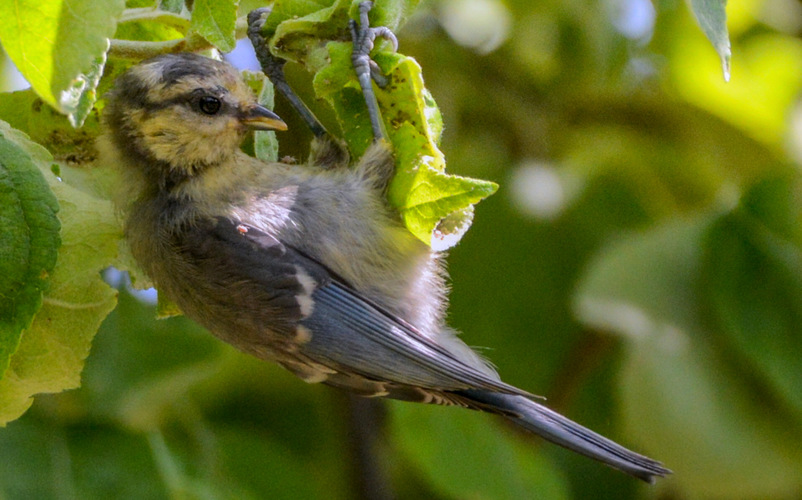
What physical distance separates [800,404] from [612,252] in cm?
74

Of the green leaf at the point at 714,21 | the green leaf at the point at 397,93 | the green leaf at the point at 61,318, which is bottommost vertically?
the green leaf at the point at 61,318

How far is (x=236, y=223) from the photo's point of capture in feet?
7.02

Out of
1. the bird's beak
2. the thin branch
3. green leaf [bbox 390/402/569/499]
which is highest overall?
the thin branch

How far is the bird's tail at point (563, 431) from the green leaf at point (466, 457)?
0.95m

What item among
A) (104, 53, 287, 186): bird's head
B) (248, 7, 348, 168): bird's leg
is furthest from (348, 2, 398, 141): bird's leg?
(248, 7, 348, 168): bird's leg

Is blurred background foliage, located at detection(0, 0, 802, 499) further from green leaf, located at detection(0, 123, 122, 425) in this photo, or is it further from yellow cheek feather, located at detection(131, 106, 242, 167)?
green leaf, located at detection(0, 123, 122, 425)

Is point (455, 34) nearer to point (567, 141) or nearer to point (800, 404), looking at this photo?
point (567, 141)

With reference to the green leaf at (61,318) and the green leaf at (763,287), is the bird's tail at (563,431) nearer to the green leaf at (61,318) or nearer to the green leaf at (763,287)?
the green leaf at (61,318)

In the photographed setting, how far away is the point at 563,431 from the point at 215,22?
108 centimetres

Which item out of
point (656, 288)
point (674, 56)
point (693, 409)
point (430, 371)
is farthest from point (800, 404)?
point (430, 371)

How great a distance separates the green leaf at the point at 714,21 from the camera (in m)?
1.48

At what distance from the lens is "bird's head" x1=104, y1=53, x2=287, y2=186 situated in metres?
2.09

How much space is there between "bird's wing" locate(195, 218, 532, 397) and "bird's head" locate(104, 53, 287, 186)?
196 mm

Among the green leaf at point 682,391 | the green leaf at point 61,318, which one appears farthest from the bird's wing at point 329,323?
the green leaf at point 682,391
